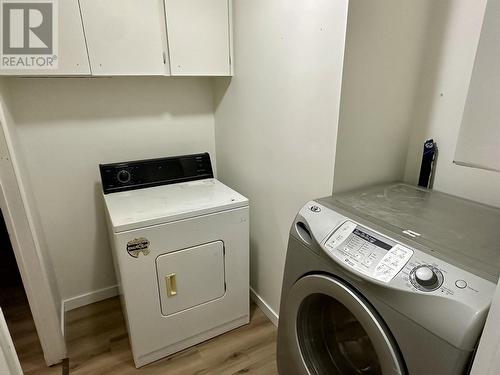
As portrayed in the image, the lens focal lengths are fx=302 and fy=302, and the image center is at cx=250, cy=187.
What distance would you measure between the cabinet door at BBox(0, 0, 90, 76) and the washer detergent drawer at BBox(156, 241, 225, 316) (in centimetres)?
101

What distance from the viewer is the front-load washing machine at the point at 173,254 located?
4.67ft

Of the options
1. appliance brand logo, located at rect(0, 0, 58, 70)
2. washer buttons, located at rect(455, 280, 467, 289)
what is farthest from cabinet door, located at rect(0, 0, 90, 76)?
washer buttons, located at rect(455, 280, 467, 289)

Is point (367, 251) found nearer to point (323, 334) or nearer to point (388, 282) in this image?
point (388, 282)

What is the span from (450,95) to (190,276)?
1470 mm

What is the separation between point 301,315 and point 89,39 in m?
1.58

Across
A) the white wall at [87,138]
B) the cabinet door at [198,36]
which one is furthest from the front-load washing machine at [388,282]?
the white wall at [87,138]

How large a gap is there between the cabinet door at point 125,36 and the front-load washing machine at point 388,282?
1.17 metres

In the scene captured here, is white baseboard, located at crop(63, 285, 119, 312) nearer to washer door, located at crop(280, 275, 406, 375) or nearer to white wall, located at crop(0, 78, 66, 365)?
white wall, located at crop(0, 78, 66, 365)

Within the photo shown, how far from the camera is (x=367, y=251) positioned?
2.93ft

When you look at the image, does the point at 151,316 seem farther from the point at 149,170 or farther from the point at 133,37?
the point at 133,37

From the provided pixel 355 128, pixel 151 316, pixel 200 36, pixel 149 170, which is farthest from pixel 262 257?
pixel 200 36

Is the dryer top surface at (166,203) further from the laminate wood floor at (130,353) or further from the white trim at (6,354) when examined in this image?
the laminate wood floor at (130,353)

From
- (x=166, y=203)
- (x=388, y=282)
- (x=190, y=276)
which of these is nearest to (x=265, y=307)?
(x=190, y=276)

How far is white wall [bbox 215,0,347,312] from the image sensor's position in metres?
1.23
